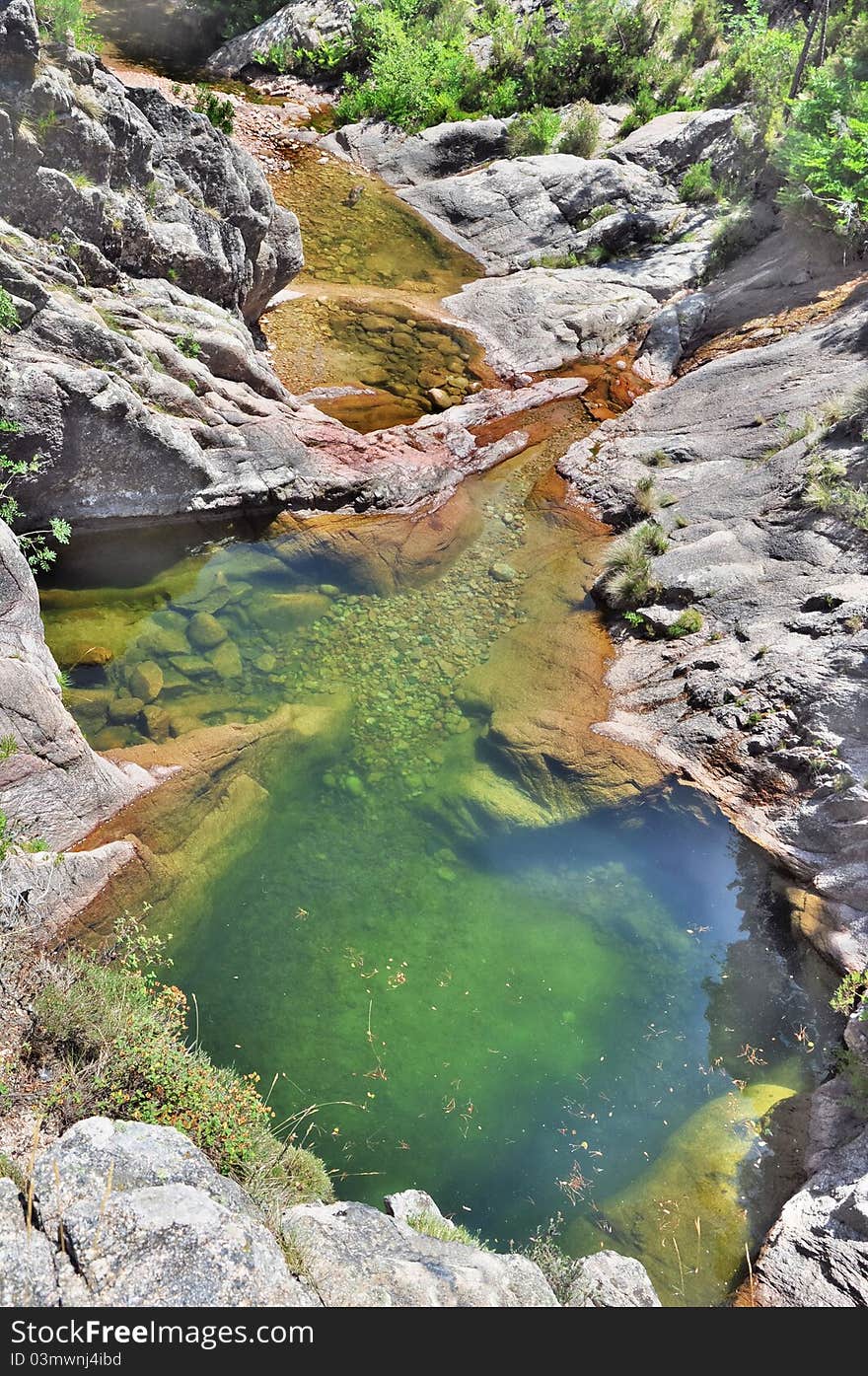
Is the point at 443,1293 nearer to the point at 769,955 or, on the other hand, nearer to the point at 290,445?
the point at 769,955

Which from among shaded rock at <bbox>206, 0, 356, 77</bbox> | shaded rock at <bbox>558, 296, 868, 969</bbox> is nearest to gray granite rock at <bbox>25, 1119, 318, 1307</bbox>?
shaded rock at <bbox>558, 296, 868, 969</bbox>

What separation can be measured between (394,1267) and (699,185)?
73.7 ft

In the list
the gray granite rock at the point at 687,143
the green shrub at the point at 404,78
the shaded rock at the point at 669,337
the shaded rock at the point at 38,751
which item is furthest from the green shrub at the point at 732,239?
the shaded rock at the point at 38,751

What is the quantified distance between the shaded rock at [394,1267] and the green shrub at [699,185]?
22.0 metres

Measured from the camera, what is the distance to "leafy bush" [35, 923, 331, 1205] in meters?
5.26

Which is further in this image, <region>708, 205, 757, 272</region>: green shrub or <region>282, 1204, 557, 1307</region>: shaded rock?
<region>708, 205, 757, 272</region>: green shrub

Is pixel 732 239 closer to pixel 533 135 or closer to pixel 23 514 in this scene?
pixel 533 135

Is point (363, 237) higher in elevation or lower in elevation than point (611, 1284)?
higher

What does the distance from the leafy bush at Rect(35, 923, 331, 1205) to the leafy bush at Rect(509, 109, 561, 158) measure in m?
22.9

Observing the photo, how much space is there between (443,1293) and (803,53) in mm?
25755

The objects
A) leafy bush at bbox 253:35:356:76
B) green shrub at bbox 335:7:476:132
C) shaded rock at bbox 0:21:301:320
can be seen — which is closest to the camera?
shaded rock at bbox 0:21:301:320

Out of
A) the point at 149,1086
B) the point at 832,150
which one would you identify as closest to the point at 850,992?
the point at 149,1086

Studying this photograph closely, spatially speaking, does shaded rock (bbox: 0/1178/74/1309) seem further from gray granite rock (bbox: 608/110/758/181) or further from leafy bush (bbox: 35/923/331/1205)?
gray granite rock (bbox: 608/110/758/181)

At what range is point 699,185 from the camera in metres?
19.6
